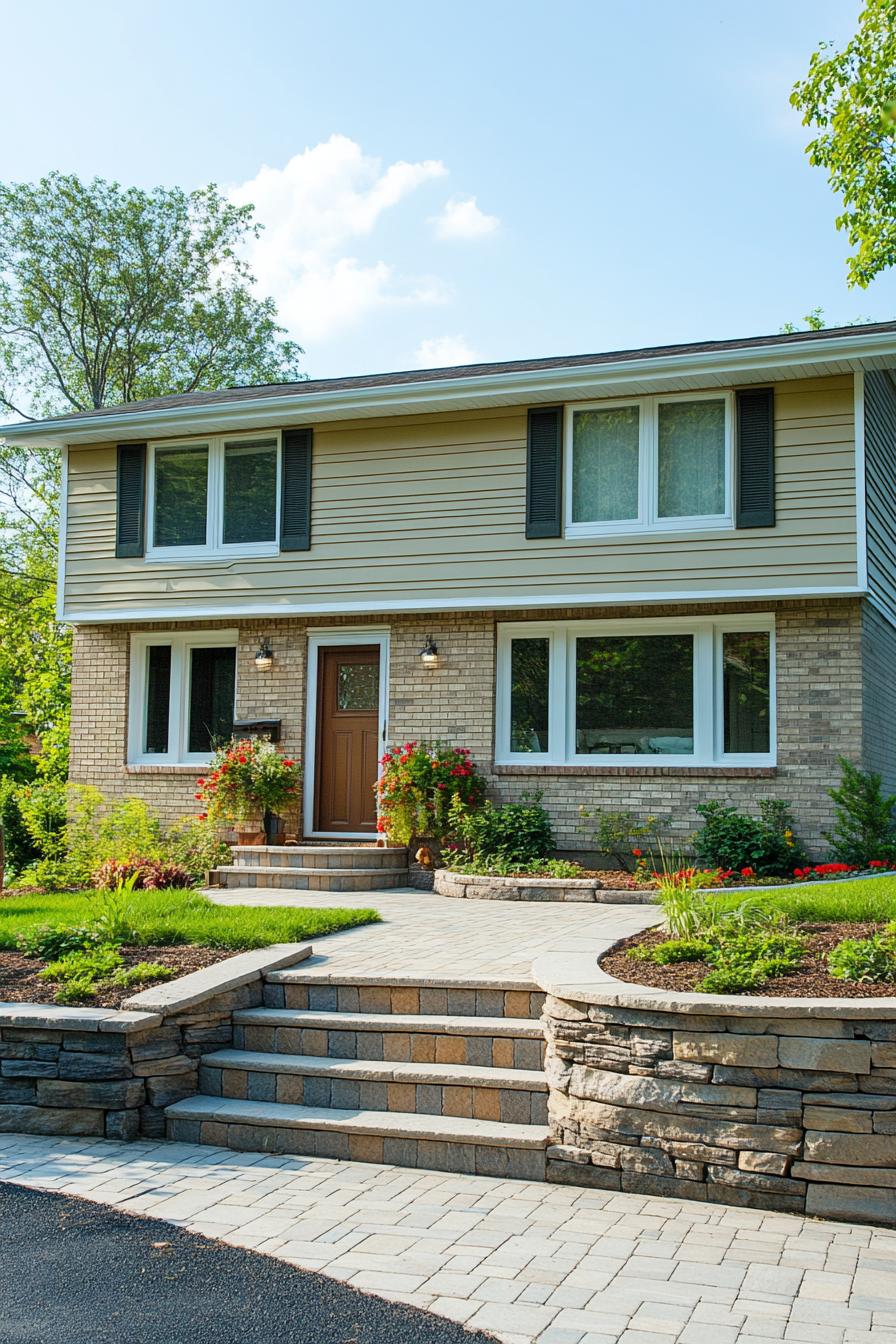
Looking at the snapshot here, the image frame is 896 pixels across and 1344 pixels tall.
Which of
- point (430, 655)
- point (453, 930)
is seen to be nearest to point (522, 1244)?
point (453, 930)

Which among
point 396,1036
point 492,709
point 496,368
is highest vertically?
point 496,368

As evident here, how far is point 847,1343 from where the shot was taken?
3740mm

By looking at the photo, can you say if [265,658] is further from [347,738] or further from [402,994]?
[402,994]

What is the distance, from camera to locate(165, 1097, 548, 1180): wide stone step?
18.0 ft

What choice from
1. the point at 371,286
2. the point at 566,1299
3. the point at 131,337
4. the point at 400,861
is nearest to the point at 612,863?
the point at 400,861

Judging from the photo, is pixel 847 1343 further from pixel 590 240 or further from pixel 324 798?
pixel 590 240

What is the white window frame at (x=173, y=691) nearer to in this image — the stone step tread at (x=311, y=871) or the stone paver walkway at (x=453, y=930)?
the stone step tread at (x=311, y=871)

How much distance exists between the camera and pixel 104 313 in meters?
31.0

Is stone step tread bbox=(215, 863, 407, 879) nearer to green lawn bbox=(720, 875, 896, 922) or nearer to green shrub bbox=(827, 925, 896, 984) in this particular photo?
green lawn bbox=(720, 875, 896, 922)

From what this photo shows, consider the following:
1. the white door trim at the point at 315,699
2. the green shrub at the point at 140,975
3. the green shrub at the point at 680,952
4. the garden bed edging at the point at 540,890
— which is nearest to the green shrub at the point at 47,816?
the white door trim at the point at 315,699

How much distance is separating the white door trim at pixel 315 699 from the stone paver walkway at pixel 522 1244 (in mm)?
8034

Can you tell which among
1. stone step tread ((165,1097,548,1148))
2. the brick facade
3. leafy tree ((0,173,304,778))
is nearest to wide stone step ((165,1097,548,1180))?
stone step tread ((165,1097,548,1148))

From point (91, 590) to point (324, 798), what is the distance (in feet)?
12.6

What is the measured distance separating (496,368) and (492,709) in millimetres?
3811
